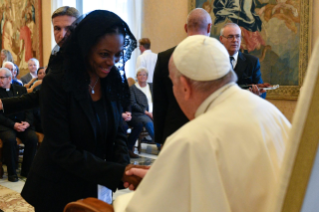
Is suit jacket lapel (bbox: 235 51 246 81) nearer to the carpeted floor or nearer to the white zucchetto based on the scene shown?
the white zucchetto

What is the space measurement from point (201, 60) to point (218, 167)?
0.46 metres

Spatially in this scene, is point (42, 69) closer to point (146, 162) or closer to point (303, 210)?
point (146, 162)

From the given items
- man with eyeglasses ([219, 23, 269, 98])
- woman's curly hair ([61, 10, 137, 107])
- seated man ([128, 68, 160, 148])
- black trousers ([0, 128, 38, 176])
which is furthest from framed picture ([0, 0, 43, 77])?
woman's curly hair ([61, 10, 137, 107])

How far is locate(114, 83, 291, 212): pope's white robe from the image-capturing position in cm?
124

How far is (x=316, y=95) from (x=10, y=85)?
6.24 m

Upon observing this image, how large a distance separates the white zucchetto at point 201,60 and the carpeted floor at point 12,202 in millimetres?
3759

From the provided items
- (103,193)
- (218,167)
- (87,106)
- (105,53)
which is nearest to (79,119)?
(87,106)

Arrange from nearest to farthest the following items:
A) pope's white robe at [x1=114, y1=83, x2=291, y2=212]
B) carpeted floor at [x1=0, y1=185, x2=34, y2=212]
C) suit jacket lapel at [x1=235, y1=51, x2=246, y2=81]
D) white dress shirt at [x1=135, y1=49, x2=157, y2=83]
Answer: pope's white robe at [x1=114, y1=83, x2=291, y2=212] → suit jacket lapel at [x1=235, y1=51, x2=246, y2=81] → carpeted floor at [x1=0, y1=185, x2=34, y2=212] → white dress shirt at [x1=135, y1=49, x2=157, y2=83]

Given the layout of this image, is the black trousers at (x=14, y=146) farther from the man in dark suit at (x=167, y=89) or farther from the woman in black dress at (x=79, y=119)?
the woman in black dress at (x=79, y=119)

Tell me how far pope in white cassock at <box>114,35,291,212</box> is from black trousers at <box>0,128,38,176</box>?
16.7 feet

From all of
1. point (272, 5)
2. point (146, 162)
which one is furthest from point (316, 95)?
point (272, 5)

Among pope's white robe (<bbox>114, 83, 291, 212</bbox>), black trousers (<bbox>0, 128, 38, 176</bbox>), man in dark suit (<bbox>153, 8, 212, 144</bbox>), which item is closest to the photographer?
pope's white robe (<bbox>114, 83, 291, 212</bbox>)

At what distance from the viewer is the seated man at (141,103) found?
25.2 ft

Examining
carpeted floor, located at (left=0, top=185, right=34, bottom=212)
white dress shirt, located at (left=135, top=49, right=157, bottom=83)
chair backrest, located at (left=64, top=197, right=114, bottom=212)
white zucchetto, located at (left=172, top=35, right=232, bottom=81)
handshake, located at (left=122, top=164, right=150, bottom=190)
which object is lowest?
carpeted floor, located at (left=0, top=185, right=34, bottom=212)
